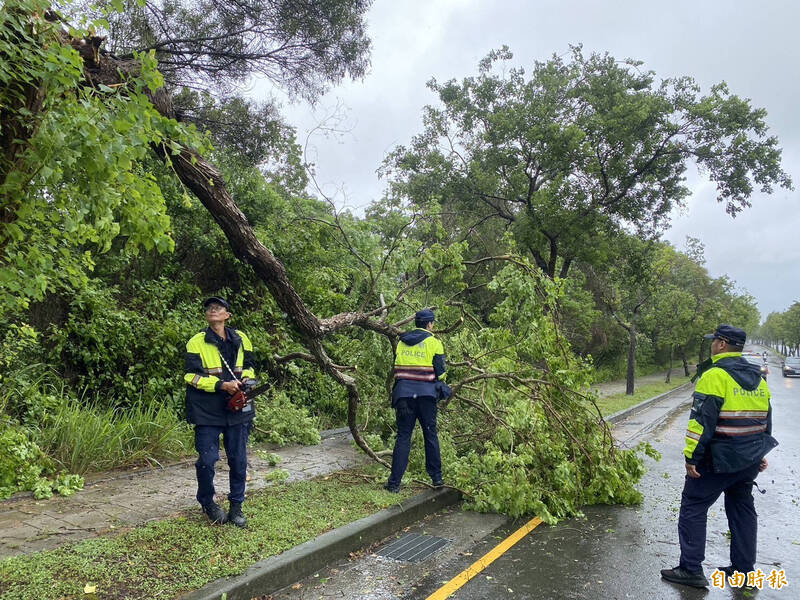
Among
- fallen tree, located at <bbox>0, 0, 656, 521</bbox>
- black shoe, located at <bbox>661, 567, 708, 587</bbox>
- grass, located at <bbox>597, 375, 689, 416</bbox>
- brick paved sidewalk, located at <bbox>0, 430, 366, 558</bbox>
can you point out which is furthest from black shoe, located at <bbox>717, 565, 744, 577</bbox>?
grass, located at <bbox>597, 375, 689, 416</bbox>

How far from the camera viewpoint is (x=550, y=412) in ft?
21.6

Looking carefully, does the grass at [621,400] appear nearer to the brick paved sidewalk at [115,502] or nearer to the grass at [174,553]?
the brick paved sidewalk at [115,502]

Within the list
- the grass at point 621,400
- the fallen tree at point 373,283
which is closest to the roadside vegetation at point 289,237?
the fallen tree at point 373,283

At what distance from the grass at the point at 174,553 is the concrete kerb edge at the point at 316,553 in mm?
90

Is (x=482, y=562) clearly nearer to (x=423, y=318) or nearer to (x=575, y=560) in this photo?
(x=575, y=560)

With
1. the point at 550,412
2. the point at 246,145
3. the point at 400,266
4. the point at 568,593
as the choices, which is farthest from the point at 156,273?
the point at 568,593

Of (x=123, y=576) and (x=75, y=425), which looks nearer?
(x=123, y=576)

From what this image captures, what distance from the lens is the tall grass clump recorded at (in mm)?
6082

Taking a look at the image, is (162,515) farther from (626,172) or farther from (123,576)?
(626,172)

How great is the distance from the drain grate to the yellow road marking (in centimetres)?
40

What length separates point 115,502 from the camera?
5215 millimetres

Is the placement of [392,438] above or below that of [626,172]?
below

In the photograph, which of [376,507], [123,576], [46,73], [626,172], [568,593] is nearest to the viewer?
[46,73]

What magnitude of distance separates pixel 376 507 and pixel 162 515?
1.84 meters
